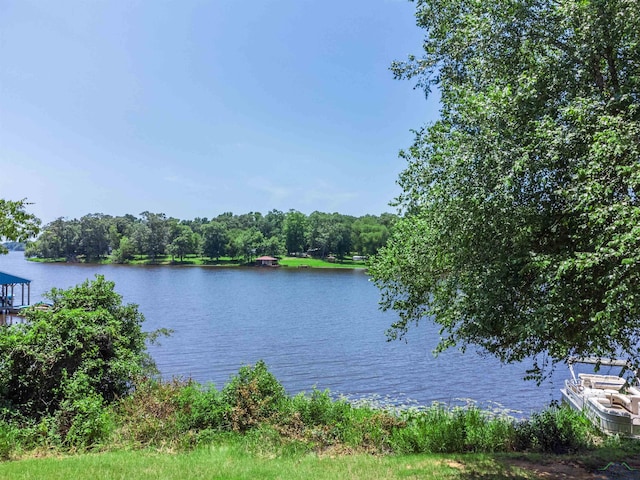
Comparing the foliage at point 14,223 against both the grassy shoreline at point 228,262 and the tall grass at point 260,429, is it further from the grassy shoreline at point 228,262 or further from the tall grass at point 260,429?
the grassy shoreline at point 228,262

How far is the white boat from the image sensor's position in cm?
1173

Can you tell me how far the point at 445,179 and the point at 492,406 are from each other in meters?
13.5

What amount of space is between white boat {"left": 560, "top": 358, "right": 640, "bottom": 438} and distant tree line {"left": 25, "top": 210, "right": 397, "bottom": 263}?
92142mm

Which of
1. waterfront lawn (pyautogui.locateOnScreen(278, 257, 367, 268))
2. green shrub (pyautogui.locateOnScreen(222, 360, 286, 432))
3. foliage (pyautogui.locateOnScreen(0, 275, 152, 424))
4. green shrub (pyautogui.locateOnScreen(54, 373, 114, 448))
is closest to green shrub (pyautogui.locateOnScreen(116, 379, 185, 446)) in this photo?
green shrub (pyautogui.locateOnScreen(54, 373, 114, 448))

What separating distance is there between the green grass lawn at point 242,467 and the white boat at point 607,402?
4183 mm

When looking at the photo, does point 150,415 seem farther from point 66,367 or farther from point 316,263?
point 316,263

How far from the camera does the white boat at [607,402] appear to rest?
11.7 metres

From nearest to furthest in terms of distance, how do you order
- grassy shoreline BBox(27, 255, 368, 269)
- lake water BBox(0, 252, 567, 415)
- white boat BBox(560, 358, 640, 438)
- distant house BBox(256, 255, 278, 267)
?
white boat BBox(560, 358, 640, 438)
lake water BBox(0, 252, 567, 415)
grassy shoreline BBox(27, 255, 368, 269)
distant house BBox(256, 255, 278, 267)

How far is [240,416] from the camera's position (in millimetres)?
9711

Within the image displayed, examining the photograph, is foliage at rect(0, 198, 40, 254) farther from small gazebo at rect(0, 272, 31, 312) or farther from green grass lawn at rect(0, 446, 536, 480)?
small gazebo at rect(0, 272, 31, 312)

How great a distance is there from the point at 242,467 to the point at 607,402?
1147 cm

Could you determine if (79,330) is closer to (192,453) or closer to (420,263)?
(192,453)

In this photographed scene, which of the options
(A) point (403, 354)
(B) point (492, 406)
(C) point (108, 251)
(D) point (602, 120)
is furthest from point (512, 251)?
(C) point (108, 251)

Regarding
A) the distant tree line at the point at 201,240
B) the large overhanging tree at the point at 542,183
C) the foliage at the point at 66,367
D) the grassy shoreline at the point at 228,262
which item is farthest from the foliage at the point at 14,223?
the distant tree line at the point at 201,240
